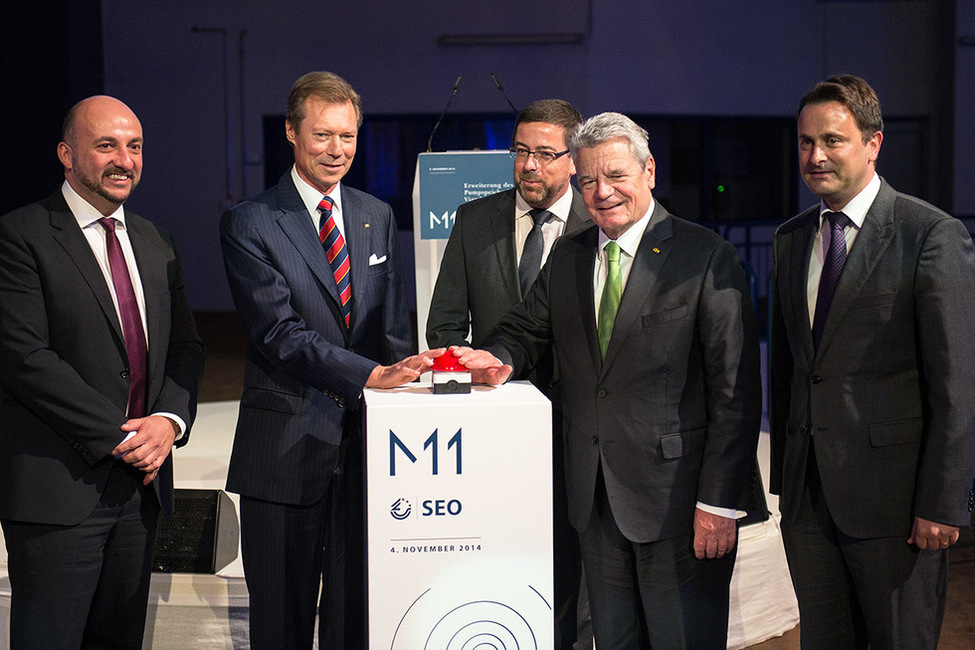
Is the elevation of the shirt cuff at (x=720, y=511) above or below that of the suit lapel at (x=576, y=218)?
below

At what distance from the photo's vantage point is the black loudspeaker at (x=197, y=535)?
308cm

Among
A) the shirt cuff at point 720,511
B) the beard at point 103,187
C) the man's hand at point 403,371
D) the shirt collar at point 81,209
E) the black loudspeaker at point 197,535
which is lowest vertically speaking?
the black loudspeaker at point 197,535

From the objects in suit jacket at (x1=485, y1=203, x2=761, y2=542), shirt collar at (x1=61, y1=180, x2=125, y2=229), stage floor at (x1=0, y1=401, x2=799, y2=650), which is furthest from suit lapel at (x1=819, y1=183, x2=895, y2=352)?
shirt collar at (x1=61, y1=180, x2=125, y2=229)

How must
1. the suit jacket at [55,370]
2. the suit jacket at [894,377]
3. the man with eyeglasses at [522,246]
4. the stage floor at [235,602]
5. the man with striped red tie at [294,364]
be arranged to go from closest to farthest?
1. the suit jacket at [894,377]
2. the suit jacket at [55,370]
3. the man with striped red tie at [294,364]
4. the man with eyeglasses at [522,246]
5. the stage floor at [235,602]

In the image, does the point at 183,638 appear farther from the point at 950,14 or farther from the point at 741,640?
the point at 950,14

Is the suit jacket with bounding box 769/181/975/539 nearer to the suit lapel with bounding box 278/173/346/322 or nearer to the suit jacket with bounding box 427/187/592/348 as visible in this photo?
the suit jacket with bounding box 427/187/592/348

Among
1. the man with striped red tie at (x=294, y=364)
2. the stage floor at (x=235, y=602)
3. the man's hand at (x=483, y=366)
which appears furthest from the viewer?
the stage floor at (x=235, y=602)

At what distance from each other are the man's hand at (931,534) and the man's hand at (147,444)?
1.74 m

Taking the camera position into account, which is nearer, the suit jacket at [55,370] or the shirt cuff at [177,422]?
the suit jacket at [55,370]

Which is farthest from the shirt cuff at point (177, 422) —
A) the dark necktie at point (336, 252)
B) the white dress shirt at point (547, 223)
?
the white dress shirt at point (547, 223)

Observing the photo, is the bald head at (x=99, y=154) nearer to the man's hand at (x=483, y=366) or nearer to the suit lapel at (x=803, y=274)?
the man's hand at (x=483, y=366)

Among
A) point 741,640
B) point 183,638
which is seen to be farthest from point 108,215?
point 741,640

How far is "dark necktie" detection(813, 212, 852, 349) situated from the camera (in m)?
2.10

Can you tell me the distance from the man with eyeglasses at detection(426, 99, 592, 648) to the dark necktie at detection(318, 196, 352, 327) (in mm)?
384
